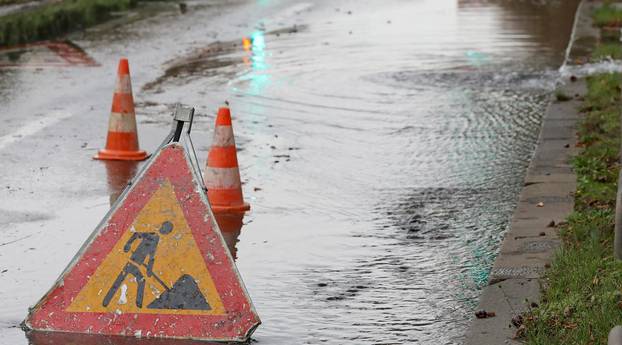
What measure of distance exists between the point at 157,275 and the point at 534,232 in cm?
260

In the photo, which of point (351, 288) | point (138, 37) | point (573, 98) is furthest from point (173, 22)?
point (351, 288)

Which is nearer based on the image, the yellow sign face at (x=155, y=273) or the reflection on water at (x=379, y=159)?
the yellow sign face at (x=155, y=273)

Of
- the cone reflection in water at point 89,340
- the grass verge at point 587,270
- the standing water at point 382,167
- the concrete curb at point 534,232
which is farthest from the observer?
the standing water at point 382,167

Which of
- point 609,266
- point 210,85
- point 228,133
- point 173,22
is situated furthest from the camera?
point 173,22

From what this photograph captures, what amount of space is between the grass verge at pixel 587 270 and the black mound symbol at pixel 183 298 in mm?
1491

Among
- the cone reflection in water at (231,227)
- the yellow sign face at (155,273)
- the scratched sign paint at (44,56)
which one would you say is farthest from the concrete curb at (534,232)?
the scratched sign paint at (44,56)

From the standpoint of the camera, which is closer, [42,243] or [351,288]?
[351,288]

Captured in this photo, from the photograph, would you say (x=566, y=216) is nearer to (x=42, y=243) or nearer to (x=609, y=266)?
(x=609, y=266)

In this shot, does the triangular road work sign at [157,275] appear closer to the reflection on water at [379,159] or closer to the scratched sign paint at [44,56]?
the reflection on water at [379,159]

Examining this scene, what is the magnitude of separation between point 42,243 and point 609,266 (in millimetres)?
3295

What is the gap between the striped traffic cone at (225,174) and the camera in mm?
9391

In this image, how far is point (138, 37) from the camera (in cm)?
1952

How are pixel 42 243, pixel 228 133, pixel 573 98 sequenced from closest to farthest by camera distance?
pixel 42 243 < pixel 228 133 < pixel 573 98

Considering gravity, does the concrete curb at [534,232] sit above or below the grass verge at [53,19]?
above
